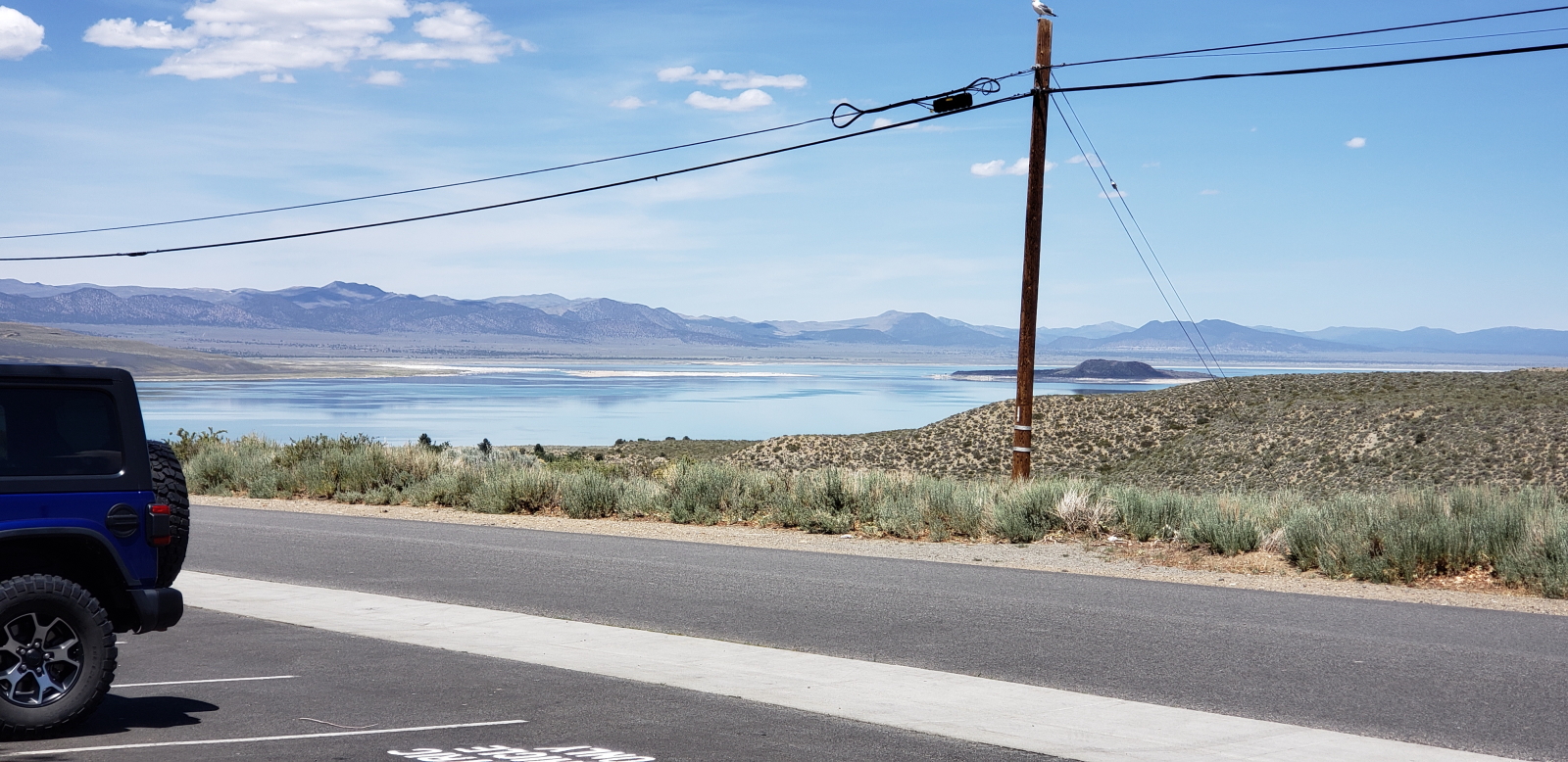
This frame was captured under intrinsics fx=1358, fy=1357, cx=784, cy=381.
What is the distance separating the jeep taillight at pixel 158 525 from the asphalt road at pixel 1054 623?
15.1 feet

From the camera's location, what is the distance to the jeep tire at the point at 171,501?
7.64 metres

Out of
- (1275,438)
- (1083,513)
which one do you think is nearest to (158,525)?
(1083,513)

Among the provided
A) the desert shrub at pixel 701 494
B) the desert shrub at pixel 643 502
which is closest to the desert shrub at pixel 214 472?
the desert shrub at pixel 643 502

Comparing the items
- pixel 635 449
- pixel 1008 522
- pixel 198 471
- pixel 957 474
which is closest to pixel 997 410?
pixel 957 474

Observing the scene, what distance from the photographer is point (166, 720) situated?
755 cm

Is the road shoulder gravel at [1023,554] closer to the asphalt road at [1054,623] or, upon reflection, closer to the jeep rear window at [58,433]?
the asphalt road at [1054,623]

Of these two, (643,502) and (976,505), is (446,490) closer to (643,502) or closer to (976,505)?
(643,502)

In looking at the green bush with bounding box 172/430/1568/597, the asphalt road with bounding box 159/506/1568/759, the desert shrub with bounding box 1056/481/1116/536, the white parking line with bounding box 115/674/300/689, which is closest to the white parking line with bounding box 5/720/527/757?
the white parking line with bounding box 115/674/300/689

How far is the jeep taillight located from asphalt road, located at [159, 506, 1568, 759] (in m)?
4.60

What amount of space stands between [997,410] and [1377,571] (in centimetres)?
4273

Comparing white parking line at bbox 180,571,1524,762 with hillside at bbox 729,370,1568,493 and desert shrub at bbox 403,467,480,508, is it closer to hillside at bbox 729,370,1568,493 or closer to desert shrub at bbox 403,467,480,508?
desert shrub at bbox 403,467,480,508

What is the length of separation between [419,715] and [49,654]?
1.93 metres

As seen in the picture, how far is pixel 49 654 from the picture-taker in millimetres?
6887

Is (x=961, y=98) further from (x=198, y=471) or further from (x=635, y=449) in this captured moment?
(x=635, y=449)
